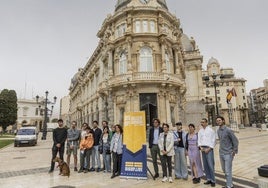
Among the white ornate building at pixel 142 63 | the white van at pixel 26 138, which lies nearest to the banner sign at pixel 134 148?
the white ornate building at pixel 142 63

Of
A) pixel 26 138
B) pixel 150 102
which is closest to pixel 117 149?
pixel 150 102

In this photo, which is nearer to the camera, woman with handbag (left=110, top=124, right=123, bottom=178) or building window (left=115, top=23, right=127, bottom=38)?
woman with handbag (left=110, top=124, right=123, bottom=178)

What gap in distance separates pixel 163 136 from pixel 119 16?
20.3 m

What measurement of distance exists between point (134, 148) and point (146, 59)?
54.3 feet

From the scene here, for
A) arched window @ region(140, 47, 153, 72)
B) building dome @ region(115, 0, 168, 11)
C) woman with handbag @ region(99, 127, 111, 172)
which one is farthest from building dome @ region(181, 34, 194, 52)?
woman with handbag @ region(99, 127, 111, 172)

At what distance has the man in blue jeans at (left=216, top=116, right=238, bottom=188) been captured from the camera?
6.04m

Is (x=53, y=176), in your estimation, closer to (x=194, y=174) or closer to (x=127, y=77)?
(x=194, y=174)

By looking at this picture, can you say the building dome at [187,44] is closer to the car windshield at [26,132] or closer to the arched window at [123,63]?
the arched window at [123,63]

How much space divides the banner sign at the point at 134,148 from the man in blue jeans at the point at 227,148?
8.82 ft

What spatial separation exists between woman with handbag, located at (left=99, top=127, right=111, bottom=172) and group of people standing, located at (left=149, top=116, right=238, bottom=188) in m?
2.11

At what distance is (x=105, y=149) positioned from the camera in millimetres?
Result: 8906

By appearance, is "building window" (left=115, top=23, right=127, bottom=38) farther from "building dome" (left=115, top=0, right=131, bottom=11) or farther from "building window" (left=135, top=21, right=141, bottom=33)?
"building dome" (left=115, top=0, right=131, bottom=11)

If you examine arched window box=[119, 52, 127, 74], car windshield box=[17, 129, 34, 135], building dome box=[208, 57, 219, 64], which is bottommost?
car windshield box=[17, 129, 34, 135]

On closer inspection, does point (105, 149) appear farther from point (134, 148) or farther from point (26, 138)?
point (26, 138)
